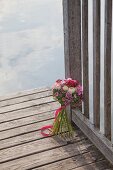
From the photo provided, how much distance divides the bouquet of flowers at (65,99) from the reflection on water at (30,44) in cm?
203

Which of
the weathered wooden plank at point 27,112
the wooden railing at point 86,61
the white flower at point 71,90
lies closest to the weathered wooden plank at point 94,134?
the wooden railing at point 86,61

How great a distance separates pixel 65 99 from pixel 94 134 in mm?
354

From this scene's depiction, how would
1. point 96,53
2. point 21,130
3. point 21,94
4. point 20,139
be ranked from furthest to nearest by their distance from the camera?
point 21,94 → point 21,130 → point 20,139 → point 96,53

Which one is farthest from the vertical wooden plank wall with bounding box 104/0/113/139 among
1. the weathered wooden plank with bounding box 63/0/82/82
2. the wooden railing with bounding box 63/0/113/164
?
the weathered wooden plank with bounding box 63/0/82/82

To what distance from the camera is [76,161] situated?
2771 mm

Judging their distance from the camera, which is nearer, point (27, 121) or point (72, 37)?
point (72, 37)

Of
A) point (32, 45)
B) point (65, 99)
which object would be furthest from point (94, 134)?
point (32, 45)

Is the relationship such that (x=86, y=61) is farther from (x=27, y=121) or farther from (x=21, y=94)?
(x=21, y=94)

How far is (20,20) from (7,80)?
11.0ft

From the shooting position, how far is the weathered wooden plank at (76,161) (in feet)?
8.89

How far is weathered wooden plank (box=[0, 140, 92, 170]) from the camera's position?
2.75 metres

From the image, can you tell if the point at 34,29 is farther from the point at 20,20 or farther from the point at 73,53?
the point at 73,53

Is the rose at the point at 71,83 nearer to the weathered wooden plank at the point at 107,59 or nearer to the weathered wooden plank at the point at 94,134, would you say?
the weathered wooden plank at the point at 94,134

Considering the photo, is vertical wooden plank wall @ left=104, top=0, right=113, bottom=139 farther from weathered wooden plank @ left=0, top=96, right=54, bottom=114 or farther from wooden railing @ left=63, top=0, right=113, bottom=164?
weathered wooden plank @ left=0, top=96, right=54, bottom=114
